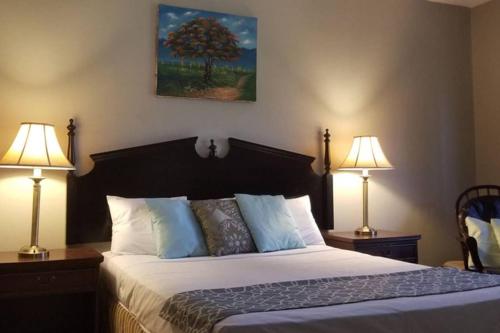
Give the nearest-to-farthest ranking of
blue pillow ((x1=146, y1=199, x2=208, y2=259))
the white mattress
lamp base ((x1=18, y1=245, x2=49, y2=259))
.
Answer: the white mattress < lamp base ((x1=18, y1=245, x2=49, y2=259)) < blue pillow ((x1=146, y1=199, x2=208, y2=259))

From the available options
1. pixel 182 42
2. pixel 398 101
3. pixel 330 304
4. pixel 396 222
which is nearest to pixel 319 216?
pixel 396 222

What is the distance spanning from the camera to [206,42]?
11.1ft

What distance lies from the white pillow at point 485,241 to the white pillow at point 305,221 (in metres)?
1.01

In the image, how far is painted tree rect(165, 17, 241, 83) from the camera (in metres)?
3.30

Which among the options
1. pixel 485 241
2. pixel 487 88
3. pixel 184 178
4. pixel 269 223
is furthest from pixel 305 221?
pixel 487 88

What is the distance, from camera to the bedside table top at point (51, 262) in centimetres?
233

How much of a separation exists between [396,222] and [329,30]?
170cm

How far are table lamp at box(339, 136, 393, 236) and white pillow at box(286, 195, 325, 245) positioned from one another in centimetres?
43

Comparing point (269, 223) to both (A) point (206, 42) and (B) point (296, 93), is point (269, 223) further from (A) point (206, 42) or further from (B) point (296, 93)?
(A) point (206, 42)

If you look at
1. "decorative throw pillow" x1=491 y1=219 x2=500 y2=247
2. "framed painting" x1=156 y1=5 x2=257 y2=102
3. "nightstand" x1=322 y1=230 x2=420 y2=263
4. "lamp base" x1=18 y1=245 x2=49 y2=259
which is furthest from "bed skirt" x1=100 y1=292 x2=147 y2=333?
"decorative throw pillow" x1=491 y1=219 x2=500 y2=247

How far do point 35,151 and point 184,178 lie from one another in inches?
37.8

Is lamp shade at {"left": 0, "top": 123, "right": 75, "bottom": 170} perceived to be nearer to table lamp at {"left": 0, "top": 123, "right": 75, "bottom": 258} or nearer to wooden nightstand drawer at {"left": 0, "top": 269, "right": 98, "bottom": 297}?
table lamp at {"left": 0, "top": 123, "right": 75, "bottom": 258}

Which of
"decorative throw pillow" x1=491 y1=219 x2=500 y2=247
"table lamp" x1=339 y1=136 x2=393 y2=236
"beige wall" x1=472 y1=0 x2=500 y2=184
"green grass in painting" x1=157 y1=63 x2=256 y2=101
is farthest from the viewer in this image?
"beige wall" x1=472 y1=0 x2=500 y2=184

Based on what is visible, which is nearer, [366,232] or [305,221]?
[305,221]
